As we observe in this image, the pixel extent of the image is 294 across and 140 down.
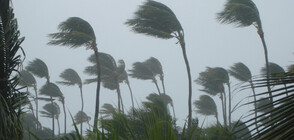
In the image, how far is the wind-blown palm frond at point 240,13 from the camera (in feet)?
47.2

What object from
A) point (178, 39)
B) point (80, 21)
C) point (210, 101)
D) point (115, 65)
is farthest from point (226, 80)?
point (80, 21)

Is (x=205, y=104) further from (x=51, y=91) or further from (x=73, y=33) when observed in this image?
(x=73, y=33)

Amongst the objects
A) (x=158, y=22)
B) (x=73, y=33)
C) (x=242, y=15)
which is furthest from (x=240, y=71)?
(x=73, y=33)

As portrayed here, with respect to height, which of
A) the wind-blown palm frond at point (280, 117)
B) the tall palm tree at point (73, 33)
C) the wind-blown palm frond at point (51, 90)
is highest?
the tall palm tree at point (73, 33)

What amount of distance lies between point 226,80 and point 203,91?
4844mm

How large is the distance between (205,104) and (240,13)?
20820mm

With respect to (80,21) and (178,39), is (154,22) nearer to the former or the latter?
(178,39)

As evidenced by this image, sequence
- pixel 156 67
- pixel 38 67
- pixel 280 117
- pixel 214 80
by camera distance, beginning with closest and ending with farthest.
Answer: pixel 280 117 < pixel 38 67 < pixel 214 80 < pixel 156 67

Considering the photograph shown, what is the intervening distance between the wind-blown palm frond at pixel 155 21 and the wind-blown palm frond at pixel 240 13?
104 inches

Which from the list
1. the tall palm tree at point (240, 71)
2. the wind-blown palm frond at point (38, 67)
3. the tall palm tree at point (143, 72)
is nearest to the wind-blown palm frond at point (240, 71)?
the tall palm tree at point (240, 71)

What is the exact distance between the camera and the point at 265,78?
1.25 meters

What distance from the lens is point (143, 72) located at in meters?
30.5

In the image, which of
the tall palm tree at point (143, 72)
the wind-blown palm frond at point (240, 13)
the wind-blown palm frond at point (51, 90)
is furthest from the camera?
the tall palm tree at point (143, 72)

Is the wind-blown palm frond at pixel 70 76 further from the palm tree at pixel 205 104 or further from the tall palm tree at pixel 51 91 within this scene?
the palm tree at pixel 205 104
